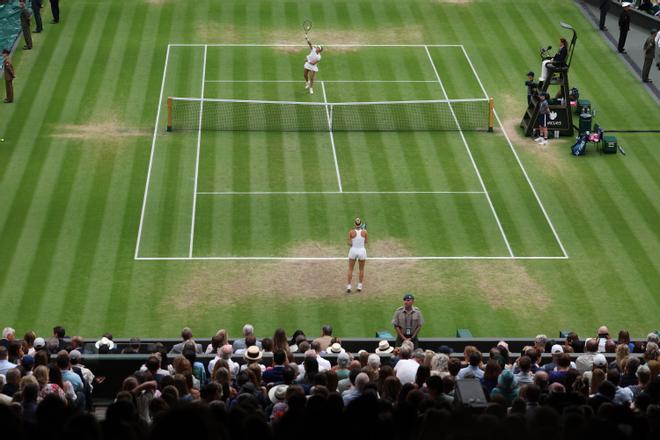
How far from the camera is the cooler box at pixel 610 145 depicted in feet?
126

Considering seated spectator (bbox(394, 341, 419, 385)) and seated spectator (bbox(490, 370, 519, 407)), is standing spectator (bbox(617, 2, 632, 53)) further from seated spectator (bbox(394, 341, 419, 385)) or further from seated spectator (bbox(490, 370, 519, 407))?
seated spectator (bbox(490, 370, 519, 407))

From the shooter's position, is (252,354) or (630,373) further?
(252,354)

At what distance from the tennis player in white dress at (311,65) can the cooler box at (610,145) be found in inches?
404

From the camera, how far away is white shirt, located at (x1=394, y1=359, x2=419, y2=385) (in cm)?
1966

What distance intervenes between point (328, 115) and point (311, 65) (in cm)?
224

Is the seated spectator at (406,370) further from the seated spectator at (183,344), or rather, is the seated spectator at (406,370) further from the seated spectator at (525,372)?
the seated spectator at (183,344)

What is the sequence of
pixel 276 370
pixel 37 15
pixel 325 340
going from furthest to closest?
pixel 37 15
pixel 325 340
pixel 276 370

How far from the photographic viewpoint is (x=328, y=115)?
40.6 meters

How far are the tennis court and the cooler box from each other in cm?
300

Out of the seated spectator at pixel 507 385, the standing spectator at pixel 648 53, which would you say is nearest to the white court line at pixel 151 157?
the seated spectator at pixel 507 385

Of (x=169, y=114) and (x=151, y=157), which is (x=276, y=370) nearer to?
(x=151, y=157)

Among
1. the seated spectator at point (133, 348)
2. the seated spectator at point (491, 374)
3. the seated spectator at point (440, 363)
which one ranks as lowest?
the seated spectator at point (133, 348)

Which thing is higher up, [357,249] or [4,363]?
[4,363]

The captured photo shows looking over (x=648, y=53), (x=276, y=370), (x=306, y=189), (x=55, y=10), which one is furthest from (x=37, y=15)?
(x=276, y=370)
